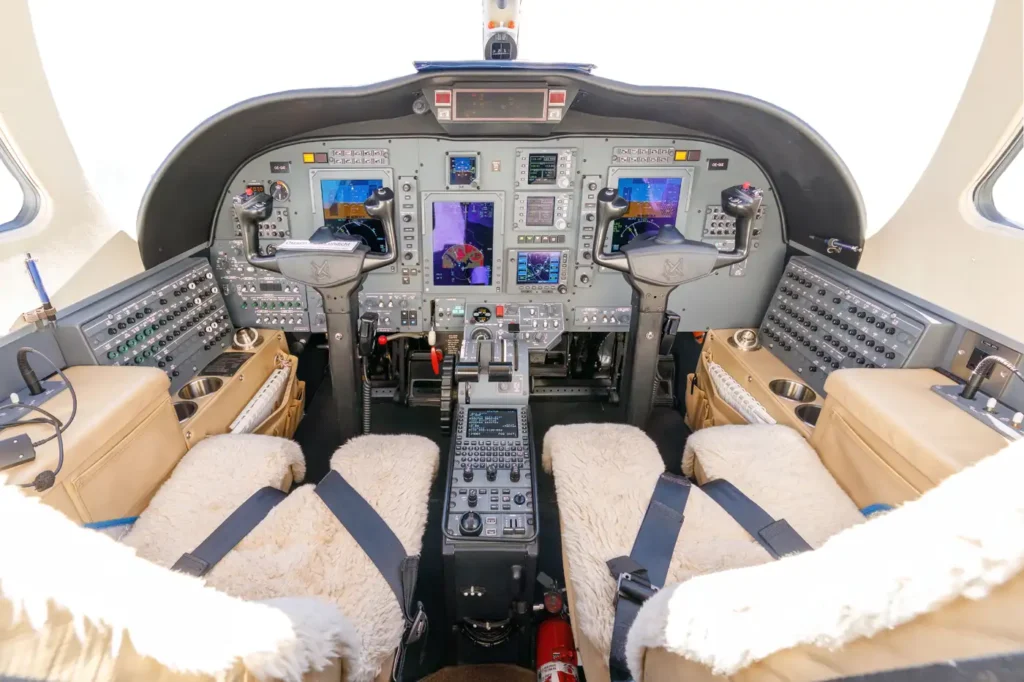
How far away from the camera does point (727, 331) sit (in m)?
2.69

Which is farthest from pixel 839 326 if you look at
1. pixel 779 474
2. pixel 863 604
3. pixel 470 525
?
pixel 863 604

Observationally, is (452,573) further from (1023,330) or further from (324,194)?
(1023,330)

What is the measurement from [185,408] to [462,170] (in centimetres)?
161

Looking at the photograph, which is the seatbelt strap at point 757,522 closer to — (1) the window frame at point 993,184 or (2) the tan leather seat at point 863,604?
(2) the tan leather seat at point 863,604

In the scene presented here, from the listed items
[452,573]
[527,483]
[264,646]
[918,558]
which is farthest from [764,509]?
[264,646]

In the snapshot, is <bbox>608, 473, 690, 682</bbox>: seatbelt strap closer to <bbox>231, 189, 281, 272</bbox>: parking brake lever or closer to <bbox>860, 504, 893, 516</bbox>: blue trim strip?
<bbox>860, 504, 893, 516</bbox>: blue trim strip

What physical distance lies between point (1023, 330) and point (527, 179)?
94.5 inches

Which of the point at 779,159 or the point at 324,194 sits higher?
the point at 779,159

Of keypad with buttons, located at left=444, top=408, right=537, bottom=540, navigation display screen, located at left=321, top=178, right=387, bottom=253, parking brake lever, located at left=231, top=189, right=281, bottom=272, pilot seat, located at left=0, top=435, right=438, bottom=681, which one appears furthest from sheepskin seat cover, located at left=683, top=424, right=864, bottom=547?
parking brake lever, located at left=231, top=189, right=281, bottom=272

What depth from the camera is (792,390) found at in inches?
85.7

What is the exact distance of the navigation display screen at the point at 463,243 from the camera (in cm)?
245

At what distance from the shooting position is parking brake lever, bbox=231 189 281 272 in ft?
6.45

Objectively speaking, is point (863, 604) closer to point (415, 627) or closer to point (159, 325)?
point (415, 627)

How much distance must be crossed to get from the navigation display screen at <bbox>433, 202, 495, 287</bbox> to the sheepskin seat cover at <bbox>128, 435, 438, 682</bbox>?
3.98 ft
